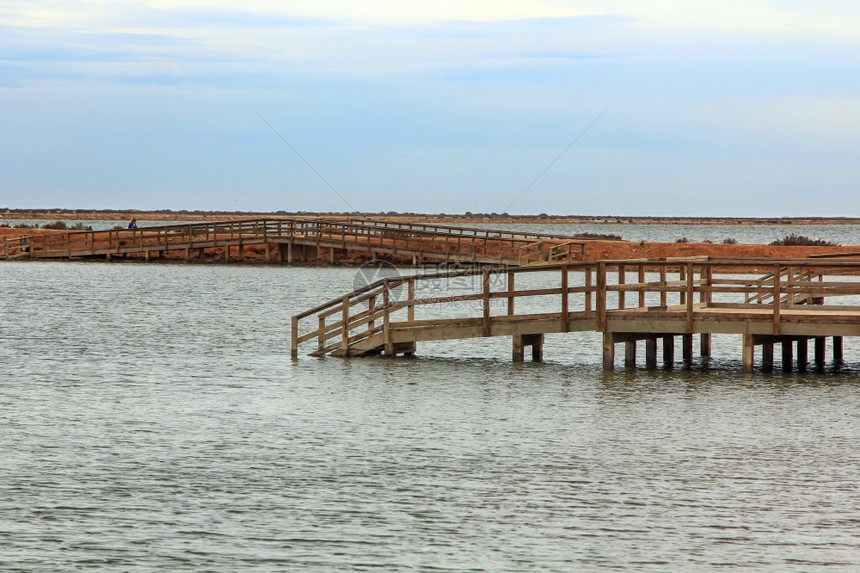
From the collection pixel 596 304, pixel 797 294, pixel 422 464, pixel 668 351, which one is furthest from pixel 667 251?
pixel 422 464

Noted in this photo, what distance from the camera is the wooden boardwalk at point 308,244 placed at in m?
60.1

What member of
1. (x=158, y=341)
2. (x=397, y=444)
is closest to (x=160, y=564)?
(x=397, y=444)

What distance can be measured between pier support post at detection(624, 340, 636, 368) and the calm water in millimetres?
870

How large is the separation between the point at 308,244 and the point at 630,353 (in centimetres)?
4241

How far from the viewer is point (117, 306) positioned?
149 feet

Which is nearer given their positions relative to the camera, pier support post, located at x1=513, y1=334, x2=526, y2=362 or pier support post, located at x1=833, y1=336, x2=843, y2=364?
pier support post, located at x1=513, y1=334, x2=526, y2=362

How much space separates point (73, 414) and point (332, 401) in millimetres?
4369

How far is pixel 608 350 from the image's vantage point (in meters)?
25.4

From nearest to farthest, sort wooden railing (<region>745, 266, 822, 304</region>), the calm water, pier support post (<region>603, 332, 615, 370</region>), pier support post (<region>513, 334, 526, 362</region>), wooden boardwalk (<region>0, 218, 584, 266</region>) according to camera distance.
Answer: the calm water < pier support post (<region>603, 332, 615, 370</region>) < pier support post (<region>513, 334, 526, 362</region>) < wooden railing (<region>745, 266, 822, 304</region>) < wooden boardwalk (<region>0, 218, 584, 266</region>)

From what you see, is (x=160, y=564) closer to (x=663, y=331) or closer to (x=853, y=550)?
(x=853, y=550)

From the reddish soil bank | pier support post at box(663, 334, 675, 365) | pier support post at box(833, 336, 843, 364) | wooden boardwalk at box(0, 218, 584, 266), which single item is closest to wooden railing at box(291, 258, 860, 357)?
pier support post at box(663, 334, 675, 365)

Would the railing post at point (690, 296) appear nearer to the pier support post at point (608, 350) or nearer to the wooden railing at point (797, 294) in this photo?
the pier support post at point (608, 350)

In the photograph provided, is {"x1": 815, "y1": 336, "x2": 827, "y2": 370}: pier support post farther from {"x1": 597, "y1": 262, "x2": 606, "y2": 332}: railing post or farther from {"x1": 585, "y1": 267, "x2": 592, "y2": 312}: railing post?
{"x1": 597, "y1": 262, "x2": 606, "y2": 332}: railing post

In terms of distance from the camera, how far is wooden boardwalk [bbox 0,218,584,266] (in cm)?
6009
